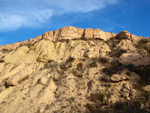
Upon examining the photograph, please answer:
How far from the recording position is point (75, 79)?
44.4ft

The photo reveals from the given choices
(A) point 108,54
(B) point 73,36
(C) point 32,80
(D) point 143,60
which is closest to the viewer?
(C) point 32,80

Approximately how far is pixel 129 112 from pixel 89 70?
601cm

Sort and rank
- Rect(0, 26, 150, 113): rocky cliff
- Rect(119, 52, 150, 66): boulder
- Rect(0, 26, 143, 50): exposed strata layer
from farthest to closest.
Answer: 1. Rect(0, 26, 143, 50): exposed strata layer
2. Rect(119, 52, 150, 66): boulder
3. Rect(0, 26, 150, 113): rocky cliff

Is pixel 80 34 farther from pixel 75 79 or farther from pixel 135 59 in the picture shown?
pixel 75 79

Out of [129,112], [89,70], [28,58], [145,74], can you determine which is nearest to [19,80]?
[28,58]

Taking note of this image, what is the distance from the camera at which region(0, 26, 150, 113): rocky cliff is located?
10.5 meters

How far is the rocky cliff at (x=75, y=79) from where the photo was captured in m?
10.5

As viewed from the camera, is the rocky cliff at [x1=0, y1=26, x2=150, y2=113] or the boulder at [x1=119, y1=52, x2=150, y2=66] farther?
the boulder at [x1=119, y1=52, x2=150, y2=66]

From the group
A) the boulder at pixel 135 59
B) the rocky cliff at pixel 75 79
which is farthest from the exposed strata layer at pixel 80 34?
the boulder at pixel 135 59

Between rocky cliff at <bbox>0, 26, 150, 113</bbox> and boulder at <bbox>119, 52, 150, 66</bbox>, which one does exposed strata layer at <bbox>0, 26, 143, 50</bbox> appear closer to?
rocky cliff at <bbox>0, 26, 150, 113</bbox>

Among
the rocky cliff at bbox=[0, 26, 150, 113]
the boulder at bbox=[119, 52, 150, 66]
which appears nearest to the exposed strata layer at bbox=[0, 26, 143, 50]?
the rocky cliff at bbox=[0, 26, 150, 113]

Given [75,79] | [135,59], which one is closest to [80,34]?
[135,59]

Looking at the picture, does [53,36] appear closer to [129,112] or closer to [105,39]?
[105,39]

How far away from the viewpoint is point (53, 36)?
23125mm
